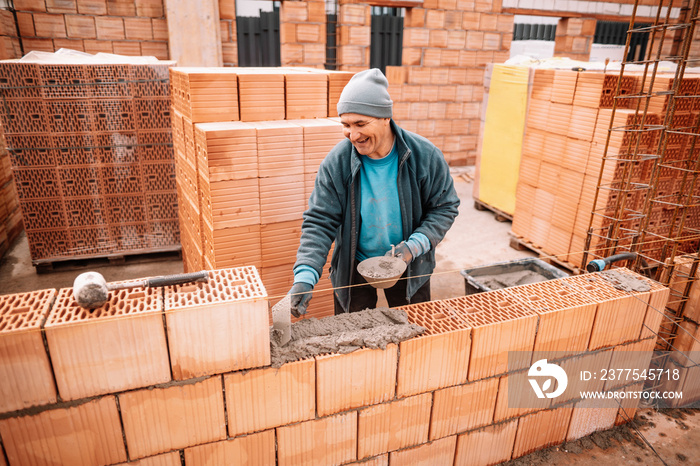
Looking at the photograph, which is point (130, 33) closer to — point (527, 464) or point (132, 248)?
point (132, 248)

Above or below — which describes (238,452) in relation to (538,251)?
above

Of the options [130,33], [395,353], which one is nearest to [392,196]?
[395,353]

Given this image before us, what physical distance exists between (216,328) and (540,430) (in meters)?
2.33

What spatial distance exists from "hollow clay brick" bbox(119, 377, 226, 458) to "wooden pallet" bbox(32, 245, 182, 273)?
5.05 metres

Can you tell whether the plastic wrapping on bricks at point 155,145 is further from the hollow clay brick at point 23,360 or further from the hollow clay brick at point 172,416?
the hollow clay brick at point 172,416

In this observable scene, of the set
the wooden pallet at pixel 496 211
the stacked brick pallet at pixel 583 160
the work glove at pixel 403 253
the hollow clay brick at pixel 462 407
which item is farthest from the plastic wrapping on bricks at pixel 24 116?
the wooden pallet at pixel 496 211

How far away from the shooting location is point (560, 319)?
277 cm

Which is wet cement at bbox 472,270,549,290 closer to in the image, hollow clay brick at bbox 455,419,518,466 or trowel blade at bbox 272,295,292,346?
hollow clay brick at bbox 455,419,518,466

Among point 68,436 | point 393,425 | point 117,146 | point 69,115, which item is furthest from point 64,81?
point 393,425

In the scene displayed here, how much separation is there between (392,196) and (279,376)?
1335 mm

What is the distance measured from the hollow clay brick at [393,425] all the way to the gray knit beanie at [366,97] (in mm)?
1629

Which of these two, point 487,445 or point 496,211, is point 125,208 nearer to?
point 487,445

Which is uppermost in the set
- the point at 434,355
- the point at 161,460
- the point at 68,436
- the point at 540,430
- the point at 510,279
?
the point at 434,355

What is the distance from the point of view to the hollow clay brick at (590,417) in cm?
322
